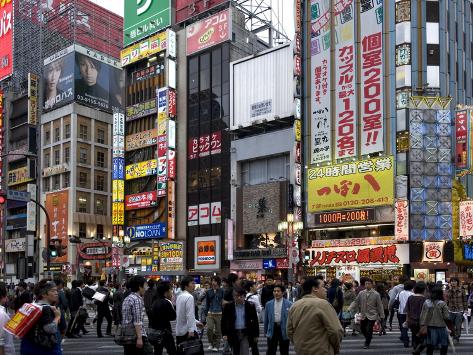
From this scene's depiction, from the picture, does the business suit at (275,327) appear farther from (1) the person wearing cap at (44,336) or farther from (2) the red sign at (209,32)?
(2) the red sign at (209,32)


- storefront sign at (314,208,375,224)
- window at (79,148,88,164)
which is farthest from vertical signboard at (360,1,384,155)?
window at (79,148,88,164)

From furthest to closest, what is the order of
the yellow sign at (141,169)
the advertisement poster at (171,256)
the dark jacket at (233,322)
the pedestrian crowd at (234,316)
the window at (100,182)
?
the window at (100,182), the yellow sign at (141,169), the advertisement poster at (171,256), the dark jacket at (233,322), the pedestrian crowd at (234,316)

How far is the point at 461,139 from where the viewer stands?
4669cm

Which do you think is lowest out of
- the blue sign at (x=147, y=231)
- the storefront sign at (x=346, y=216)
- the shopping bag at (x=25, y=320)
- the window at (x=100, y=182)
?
the shopping bag at (x=25, y=320)

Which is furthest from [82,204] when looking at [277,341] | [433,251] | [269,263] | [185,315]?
[185,315]

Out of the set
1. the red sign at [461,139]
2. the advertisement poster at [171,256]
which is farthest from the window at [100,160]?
the red sign at [461,139]

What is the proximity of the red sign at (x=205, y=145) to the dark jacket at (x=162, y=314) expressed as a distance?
52.4m

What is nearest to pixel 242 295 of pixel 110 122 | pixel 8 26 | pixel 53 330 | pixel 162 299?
pixel 162 299

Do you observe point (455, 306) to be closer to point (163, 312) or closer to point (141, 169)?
point (163, 312)

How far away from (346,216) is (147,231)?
22204mm

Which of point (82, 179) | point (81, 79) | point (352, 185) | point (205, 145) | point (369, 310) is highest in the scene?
point (81, 79)

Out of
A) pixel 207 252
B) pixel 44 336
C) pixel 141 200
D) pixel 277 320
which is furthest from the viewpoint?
pixel 141 200

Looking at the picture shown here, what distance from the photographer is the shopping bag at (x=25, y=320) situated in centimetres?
761

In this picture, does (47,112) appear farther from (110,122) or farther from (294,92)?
(294,92)
